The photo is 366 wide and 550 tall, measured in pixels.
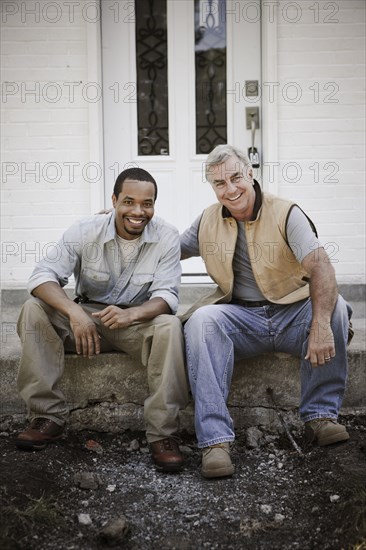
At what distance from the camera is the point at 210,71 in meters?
5.75

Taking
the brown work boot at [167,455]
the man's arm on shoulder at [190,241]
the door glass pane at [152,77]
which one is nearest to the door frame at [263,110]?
the door glass pane at [152,77]

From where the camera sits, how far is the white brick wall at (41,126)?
5.58 m

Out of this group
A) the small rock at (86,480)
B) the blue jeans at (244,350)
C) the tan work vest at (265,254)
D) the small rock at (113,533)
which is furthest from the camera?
the tan work vest at (265,254)

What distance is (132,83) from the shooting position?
573 cm

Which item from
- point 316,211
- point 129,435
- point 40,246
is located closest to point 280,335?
point 129,435

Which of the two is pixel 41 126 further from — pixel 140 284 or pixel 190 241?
pixel 140 284

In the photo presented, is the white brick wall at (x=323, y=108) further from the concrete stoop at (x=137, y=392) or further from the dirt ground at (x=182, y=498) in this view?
the dirt ground at (x=182, y=498)

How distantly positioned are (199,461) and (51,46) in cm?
359

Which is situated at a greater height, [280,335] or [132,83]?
[132,83]

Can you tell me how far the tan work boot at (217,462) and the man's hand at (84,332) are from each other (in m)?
0.76

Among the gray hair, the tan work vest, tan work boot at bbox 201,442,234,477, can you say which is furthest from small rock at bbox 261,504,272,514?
the gray hair

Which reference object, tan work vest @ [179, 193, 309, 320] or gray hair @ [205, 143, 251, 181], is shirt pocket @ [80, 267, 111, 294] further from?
gray hair @ [205, 143, 251, 181]

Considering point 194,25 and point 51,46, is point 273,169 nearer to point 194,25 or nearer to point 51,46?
point 194,25

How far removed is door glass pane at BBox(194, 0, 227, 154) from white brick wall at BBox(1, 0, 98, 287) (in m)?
0.88
